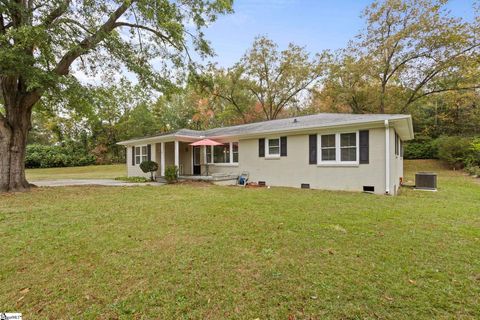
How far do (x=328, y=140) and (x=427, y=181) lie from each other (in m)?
4.47

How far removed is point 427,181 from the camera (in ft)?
32.4

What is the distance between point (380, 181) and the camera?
8.62m

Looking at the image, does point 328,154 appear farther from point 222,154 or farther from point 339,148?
point 222,154

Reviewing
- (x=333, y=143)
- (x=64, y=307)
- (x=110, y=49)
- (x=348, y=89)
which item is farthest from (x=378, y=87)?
(x=64, y=307)

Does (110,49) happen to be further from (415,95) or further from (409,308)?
(415,95)

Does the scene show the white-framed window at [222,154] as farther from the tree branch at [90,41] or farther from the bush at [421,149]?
the bush at [421,149]

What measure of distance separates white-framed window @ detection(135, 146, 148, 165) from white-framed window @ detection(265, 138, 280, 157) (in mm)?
8153

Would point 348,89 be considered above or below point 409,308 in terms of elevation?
above

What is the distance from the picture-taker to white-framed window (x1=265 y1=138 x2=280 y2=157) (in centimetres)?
1135

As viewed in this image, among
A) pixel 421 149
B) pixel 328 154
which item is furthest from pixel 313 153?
pixel 421 149

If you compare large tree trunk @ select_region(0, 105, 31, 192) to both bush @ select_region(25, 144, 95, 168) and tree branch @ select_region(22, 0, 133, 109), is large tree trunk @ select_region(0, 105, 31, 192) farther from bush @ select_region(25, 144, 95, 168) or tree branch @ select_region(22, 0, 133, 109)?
bush @ select_region(25, 144, 95, 168)

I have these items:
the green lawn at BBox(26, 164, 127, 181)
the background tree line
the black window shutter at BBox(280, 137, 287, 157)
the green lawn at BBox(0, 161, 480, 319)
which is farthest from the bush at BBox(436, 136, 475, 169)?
the green lawn at BBox(26, 164, 127, 181)

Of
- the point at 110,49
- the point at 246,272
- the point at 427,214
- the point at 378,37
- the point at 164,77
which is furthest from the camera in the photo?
the point at 378,37

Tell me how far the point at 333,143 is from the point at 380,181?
2215mm
